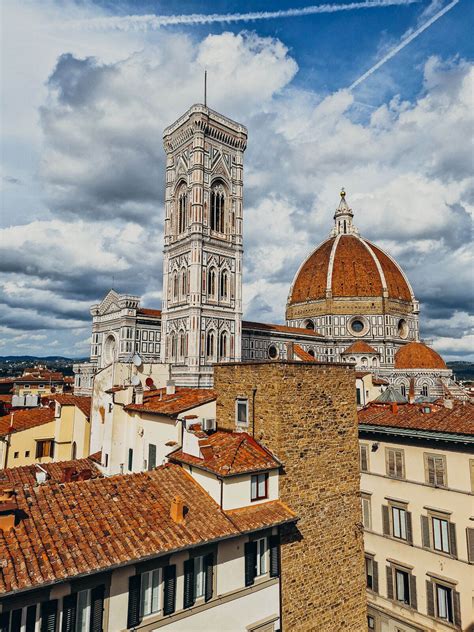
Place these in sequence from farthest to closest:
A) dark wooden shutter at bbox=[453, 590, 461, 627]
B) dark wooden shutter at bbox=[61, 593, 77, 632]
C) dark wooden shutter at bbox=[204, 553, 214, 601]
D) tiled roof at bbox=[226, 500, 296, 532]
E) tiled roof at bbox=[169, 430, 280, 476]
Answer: dark wooden shutter at bbox=[453, 590, 461, 627] < tiled roof at bbox=[169, 430, 280, 476] < tiled roof at bbox=[226, 500, 296, 532] < dark wooden shutter at bbox=[204, 553, 214, 601] < dark wooden shutter at bbox=[61, 593, 77, 632]

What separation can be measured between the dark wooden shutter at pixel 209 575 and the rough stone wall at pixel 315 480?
2.63 m

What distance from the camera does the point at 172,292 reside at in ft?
230

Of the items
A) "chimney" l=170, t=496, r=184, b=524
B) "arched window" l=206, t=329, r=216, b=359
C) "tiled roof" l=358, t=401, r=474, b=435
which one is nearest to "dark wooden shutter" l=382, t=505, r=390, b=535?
"tiled roof" l=358, t=401, r=474, b=435

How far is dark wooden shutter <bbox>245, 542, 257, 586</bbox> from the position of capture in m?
12.1

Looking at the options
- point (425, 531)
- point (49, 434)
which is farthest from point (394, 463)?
point (49, 434)

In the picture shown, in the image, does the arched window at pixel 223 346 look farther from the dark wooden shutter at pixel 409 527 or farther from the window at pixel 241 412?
the window at pixel 241 412

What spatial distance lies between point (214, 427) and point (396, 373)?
64.1 metres

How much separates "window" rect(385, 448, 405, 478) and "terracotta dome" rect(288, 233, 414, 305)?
243 feet

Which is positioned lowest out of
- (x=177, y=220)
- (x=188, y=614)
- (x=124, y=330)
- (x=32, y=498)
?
(x=188, y=614)

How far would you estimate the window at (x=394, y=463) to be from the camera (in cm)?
2092

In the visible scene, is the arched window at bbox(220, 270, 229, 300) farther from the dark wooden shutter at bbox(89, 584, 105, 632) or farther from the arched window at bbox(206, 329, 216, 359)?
the dark wooden shutter at bbox(89, 584, 105, 632)

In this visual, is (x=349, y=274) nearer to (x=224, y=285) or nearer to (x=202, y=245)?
(x=224, y=285)

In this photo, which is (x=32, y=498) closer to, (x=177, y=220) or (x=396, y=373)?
(x=177, y=220)

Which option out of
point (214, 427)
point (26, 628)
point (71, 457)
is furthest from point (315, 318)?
point (26, 628)
